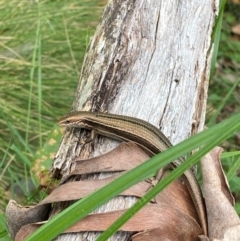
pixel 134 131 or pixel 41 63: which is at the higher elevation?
pixel 41 63

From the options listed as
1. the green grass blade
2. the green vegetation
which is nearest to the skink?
the green grass blade

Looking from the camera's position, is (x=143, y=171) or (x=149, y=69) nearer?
→ (x=143, y=171)

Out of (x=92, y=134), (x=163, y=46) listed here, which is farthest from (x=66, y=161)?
(x=163, y=46)

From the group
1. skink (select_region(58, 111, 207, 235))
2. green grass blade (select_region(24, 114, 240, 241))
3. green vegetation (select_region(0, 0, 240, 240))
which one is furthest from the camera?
green vegetation (select_region(0, 0, 240, 240))

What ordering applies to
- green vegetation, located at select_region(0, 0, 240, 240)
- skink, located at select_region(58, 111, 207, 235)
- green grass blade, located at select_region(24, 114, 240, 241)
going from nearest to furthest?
green grass blade, located at select_region(24, 114, 240, 241) → skink, located at select_region(58, 111, 207, 235) → green vegetation, located at select_region(0, 0, 240, 240)

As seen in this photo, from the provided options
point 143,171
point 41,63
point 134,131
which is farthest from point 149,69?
point 41,63

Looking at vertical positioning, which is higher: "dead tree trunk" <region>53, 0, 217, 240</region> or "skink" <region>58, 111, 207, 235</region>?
"dead tree trunk" <region>53, 0, 217, 240</region>

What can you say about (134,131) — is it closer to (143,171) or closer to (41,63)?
(143,171)

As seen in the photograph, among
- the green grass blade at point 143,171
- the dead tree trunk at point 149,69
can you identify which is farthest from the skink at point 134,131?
the green grass blade at point 143,171

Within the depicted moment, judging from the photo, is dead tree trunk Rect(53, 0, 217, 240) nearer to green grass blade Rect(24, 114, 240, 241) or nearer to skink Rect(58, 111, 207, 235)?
skink Rect(58, 111, 207, 235)
